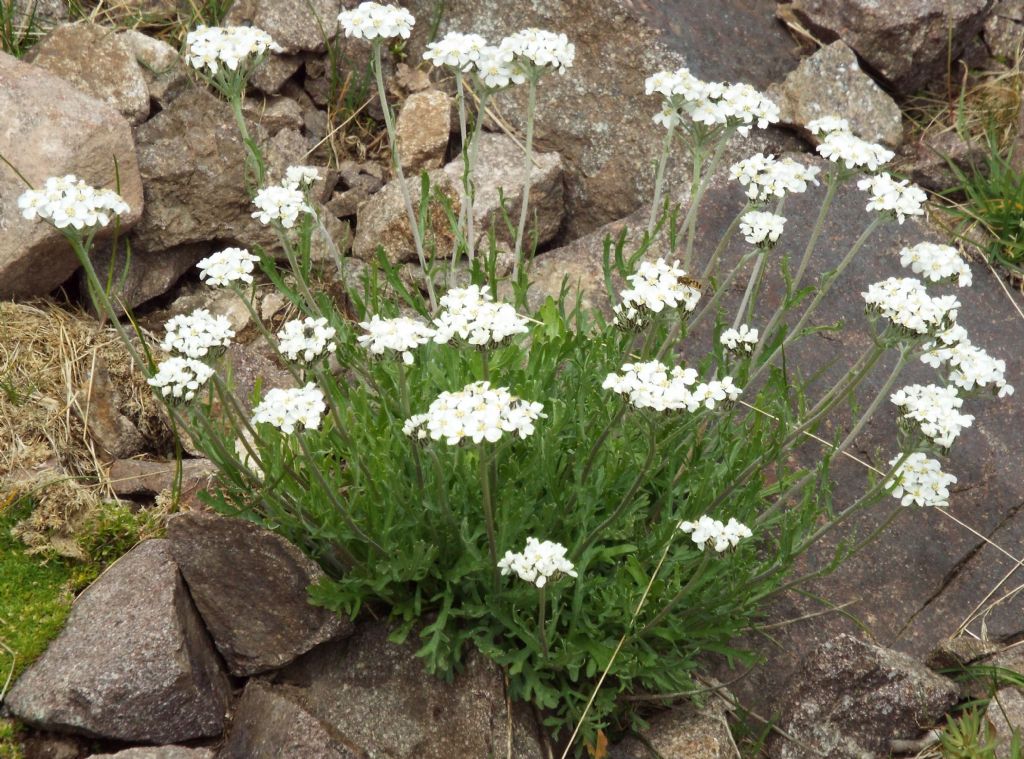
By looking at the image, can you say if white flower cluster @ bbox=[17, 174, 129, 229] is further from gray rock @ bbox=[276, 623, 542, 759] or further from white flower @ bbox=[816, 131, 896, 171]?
white flower @ bbox=[816, 131, 896, 171]

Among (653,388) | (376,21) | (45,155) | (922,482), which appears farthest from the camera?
A: (45,155)

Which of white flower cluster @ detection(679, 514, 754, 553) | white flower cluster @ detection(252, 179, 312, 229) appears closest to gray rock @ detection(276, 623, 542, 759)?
white flower cluster @ detection(679, 514, 754, 553)

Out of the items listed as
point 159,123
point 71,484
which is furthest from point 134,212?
point 71,484

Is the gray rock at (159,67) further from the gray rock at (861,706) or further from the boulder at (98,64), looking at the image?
the gray rock at (861,706)

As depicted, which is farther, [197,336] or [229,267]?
[229,267]

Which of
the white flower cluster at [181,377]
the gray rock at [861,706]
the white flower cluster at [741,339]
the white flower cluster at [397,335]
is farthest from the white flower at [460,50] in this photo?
the gray rock at [861,706]

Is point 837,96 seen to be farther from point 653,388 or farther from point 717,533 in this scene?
point 653,388

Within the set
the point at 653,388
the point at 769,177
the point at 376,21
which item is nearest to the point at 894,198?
the point at 769,177
